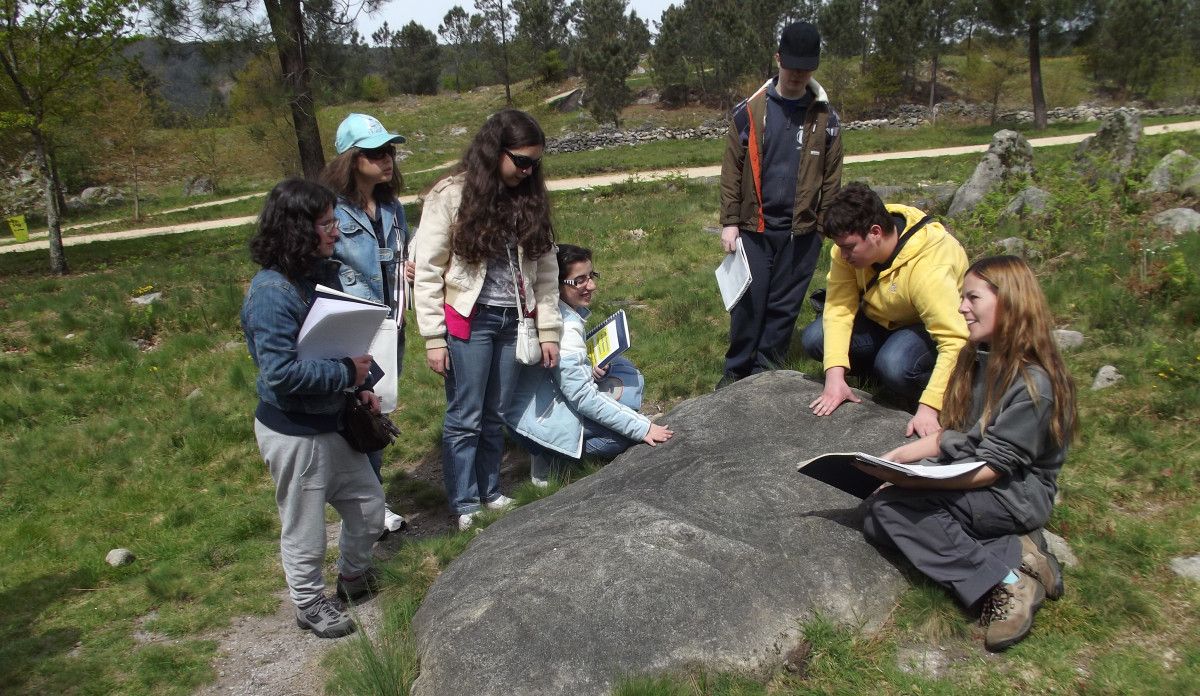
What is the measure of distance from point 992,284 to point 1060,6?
28608 mm

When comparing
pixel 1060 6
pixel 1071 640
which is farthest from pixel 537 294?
pixel 1060 6

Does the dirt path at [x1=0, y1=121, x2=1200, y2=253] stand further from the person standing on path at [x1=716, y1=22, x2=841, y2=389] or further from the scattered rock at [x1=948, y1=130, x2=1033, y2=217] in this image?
the person standing on path at [x1=716, y1=22, x2=841, y2=389]

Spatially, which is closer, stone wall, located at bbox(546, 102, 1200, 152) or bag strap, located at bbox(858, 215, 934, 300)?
bag strap, located at bbox(858, 215, 934, 300)

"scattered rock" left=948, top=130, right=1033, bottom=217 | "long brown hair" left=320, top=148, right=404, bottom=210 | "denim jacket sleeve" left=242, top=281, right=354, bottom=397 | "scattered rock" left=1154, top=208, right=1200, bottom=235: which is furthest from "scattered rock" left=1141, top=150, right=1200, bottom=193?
"denim jacket sleeve" left=242, top=281, right=354, bottom=397

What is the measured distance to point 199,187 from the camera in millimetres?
29219

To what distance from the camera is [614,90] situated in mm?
40125

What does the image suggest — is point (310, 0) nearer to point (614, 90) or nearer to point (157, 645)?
point (157, 645)

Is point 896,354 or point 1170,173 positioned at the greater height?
point 1170,173

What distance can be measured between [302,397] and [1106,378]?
4389 millimetres

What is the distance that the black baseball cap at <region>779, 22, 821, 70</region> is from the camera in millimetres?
4594

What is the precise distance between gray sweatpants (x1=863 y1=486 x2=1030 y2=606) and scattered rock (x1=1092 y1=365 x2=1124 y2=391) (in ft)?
7.40

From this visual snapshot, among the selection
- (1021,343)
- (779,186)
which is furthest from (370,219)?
(1021,343)

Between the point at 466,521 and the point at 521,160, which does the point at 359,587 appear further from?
the point at 521,160

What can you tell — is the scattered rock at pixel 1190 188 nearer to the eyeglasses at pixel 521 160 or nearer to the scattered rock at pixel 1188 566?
the scattered rock at pixel 1188 566
